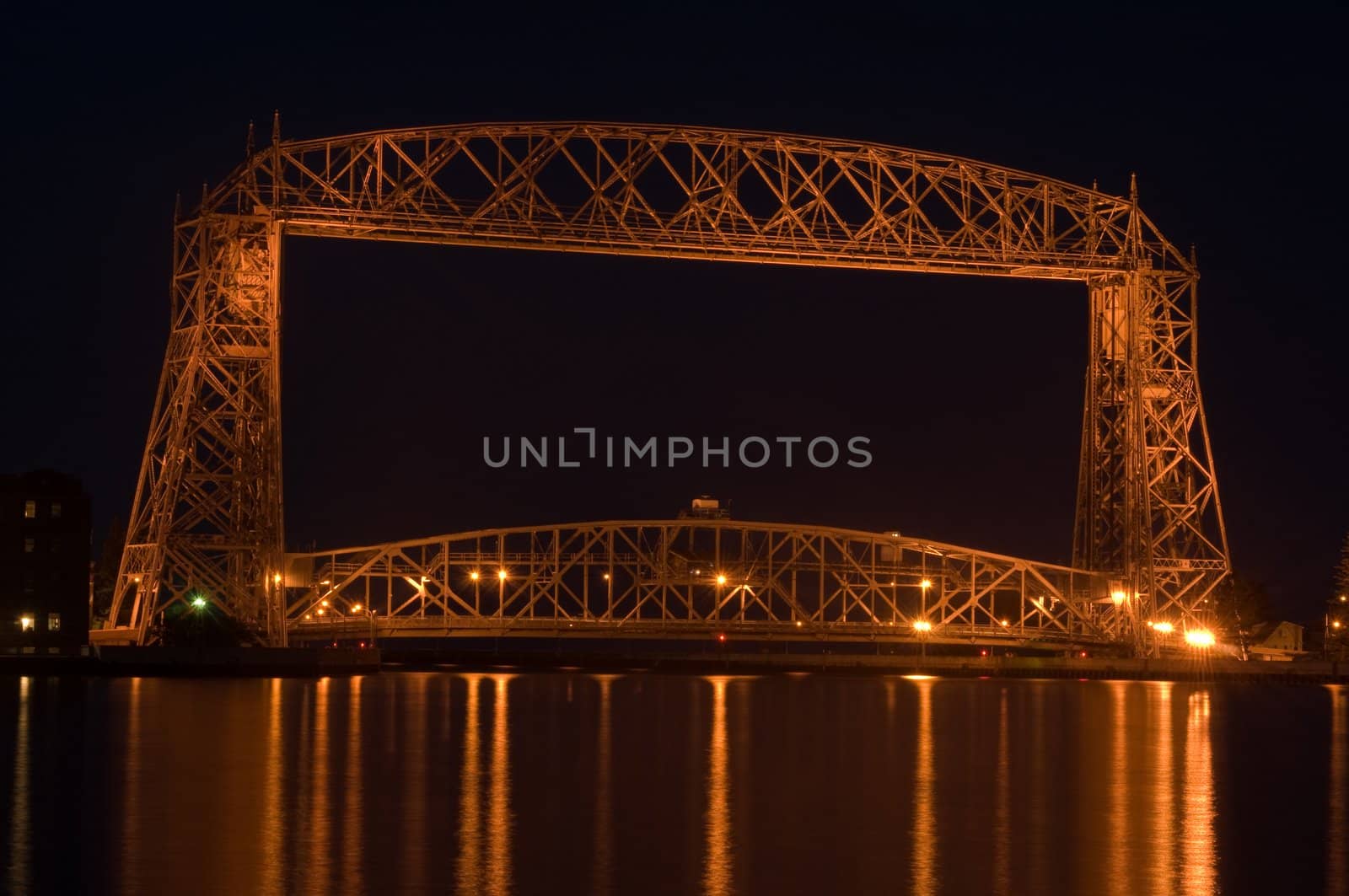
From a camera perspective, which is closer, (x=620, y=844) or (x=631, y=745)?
(x=620, y=844)

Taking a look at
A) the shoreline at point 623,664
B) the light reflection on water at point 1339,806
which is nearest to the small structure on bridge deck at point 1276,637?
the shoreline at point 623,664

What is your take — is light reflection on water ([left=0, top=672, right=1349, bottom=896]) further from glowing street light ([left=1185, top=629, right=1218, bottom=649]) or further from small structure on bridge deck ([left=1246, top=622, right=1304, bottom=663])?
small structure on bridge deck ([left=1246, top=622, right=1304, bottom=663])

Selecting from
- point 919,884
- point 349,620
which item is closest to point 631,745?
point 919,884

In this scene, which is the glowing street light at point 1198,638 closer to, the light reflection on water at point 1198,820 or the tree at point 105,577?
the light reflection on water at point 1198,820

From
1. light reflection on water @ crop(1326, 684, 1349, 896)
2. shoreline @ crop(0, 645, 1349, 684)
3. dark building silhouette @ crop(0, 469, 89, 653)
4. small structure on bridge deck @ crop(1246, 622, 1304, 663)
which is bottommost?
light reflection on water @ crop(1326, 684, 1349, 896)

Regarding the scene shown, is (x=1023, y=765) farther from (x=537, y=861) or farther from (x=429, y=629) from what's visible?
(x=429, y=629)

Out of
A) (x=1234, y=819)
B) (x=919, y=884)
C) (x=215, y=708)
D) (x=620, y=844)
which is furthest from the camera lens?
(x=215, y=708)

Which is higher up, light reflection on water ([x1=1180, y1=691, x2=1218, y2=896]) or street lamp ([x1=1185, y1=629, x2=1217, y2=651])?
street lamp ([x1=1185, y1=629, x2=1217, y2=651])

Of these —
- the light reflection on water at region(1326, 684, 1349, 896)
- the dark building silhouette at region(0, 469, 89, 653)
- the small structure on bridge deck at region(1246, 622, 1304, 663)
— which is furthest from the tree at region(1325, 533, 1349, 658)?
the dark building silhouette at region(0, 469, 89, 653)
